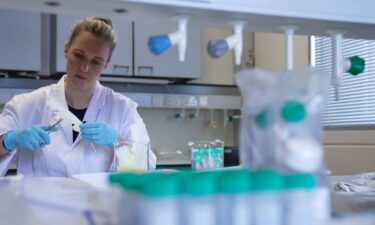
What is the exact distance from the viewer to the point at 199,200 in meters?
0.47

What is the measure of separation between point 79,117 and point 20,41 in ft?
3.35

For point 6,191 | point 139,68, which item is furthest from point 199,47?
point 6,191

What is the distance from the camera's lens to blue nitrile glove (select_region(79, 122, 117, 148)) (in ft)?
5.33

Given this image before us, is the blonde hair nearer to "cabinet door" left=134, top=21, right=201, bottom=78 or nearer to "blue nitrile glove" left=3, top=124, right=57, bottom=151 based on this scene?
"blue nitrile glove" left=3, top=124, right=57, bottom=151

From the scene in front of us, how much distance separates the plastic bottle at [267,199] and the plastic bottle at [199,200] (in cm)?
5

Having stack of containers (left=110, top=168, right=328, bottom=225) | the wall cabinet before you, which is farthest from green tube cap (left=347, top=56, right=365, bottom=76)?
the wall cabinet

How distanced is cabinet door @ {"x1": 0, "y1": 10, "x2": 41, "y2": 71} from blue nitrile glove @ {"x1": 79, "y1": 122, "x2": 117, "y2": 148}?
1.14 m

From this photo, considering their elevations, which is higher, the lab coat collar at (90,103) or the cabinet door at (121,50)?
the cabinet door at (121,50)

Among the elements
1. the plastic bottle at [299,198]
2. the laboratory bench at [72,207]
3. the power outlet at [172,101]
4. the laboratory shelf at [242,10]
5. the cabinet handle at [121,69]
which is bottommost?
the laboratory bench at [72,207]

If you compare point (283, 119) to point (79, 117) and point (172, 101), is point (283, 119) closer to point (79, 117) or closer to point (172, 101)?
point (79, 117)

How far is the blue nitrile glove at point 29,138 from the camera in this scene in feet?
5.13

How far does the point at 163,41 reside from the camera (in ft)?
2.04

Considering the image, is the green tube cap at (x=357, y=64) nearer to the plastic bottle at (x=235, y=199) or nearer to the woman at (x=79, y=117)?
the plastic bottle at (x=235, y=199)

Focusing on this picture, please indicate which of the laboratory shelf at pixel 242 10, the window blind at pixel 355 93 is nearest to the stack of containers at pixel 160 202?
the laboratory shelf at pixel 242 10
